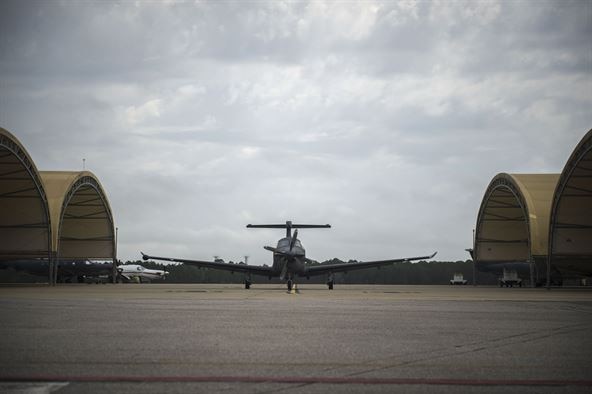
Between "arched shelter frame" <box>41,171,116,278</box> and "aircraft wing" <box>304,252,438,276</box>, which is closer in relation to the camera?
"aircraft wing" <box>304,252,438,276</box>

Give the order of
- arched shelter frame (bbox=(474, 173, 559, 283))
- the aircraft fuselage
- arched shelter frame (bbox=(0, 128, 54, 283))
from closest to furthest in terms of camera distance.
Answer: the aircraft fuselage < arched shelter frame (bbox=(0, 128, 54, 283)) < arched shelter frame (bbox=(474, 173, 559, 283))

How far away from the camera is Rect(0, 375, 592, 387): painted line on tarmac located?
753cm

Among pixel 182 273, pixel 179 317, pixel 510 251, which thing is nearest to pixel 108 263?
pixel 510 251

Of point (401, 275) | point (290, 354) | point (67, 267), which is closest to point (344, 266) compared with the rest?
point (67, 267)

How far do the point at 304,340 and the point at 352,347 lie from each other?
1.12 meters

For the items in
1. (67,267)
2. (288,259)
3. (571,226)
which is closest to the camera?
(288,259)

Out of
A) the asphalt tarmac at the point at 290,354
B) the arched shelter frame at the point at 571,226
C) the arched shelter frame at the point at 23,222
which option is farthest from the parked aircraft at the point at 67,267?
the asphalt tarmac at the point at 290,354

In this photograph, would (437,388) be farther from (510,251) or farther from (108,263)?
(108,263)

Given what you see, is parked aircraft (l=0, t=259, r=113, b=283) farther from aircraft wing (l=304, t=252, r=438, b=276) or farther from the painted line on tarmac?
the painted line on tarmac

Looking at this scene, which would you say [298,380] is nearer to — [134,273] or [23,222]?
[23,222]

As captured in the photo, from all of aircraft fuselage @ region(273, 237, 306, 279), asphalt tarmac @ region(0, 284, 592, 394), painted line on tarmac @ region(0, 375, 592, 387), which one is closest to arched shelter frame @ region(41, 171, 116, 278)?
aircraft fuselage @ region(273, 237, 306, 279)

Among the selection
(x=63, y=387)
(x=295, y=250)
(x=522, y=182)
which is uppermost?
(x=522, y=182)

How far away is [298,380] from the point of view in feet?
24.9

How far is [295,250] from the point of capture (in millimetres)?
46969
